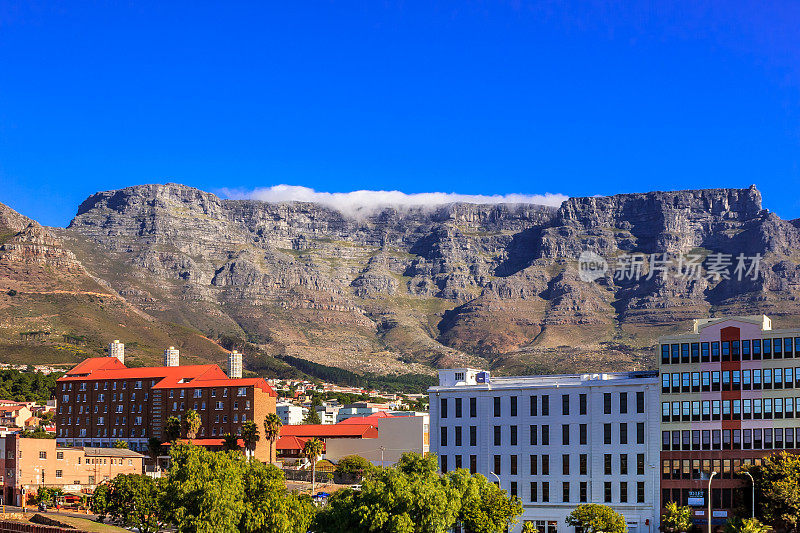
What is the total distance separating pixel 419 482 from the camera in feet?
381

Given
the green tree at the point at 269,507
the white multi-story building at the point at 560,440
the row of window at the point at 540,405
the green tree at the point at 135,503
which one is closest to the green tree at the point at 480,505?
the green tree at the point at 269,507

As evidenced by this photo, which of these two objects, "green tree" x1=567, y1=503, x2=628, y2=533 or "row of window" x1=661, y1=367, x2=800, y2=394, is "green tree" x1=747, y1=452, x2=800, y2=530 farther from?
"green tree" x1=567, y1=503, x2=628, y2=533

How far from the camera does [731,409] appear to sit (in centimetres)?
14312

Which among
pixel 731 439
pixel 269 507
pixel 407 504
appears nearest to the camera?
pixel 407 504

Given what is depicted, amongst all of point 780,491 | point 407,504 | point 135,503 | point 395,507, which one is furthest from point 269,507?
point 780,491

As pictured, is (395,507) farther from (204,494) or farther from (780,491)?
(780,491)

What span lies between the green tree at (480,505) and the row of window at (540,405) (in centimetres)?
2702

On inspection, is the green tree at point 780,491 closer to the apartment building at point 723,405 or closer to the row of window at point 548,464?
the apartment building at point 723,405

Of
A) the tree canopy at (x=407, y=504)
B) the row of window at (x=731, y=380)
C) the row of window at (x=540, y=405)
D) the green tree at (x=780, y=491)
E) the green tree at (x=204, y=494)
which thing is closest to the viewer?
the tree canopy at (x=407, y=504)

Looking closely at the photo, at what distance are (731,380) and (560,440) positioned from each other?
901 inches

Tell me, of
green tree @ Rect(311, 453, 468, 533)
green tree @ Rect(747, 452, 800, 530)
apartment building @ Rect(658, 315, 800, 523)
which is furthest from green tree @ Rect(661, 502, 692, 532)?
green tree @ Rect(311, 453, 468, 533)

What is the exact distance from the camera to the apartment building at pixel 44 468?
177875 mm

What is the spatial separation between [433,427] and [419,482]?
45084mm

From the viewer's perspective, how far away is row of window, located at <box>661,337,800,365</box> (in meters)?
142
